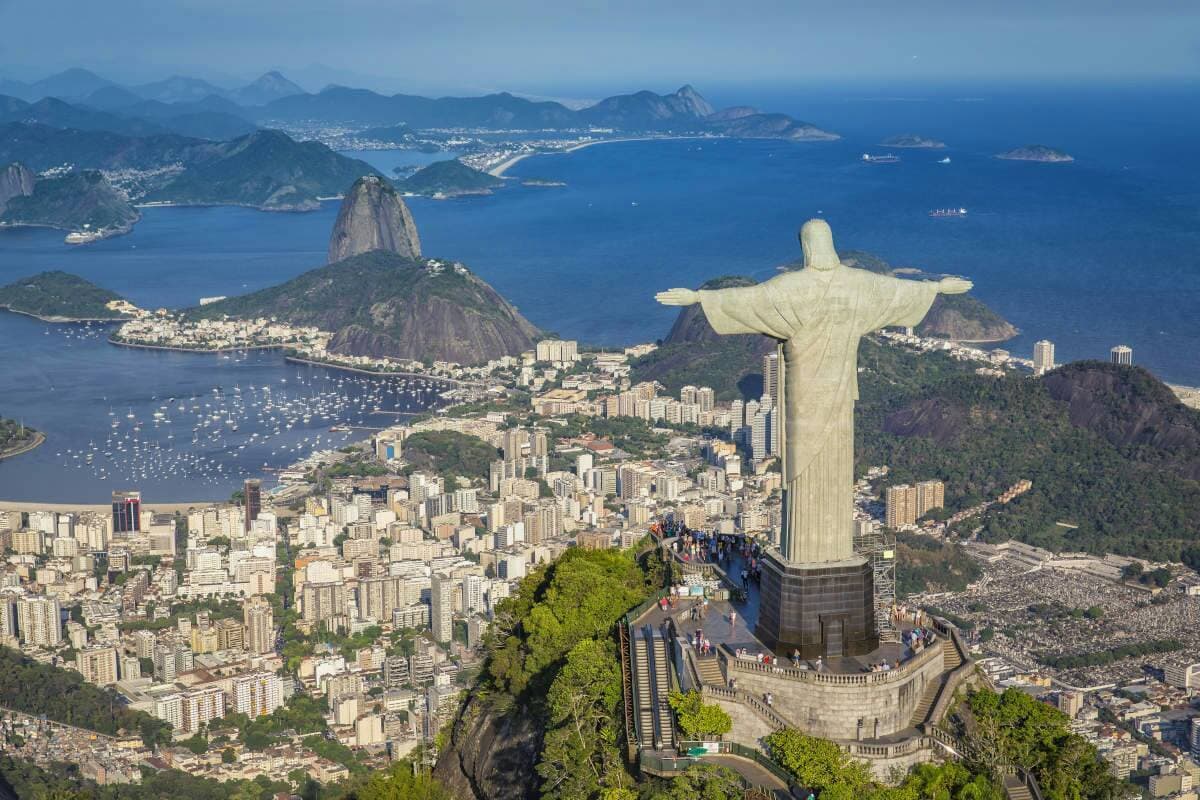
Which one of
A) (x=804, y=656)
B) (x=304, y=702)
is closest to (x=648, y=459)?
(x=304, y=702)

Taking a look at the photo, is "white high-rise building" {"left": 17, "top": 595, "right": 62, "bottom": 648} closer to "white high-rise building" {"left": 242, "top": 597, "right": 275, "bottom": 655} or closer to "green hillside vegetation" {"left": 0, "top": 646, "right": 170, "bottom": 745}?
"green hillside vegetation" {"left": 0, "top": 646, "right": 170, "bottom": 745}

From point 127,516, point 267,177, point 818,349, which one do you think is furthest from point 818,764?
point 267,177

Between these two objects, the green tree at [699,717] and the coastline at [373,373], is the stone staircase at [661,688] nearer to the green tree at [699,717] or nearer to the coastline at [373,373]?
the green tree at [699,717]

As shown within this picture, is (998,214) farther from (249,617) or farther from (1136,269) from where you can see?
(249,617)

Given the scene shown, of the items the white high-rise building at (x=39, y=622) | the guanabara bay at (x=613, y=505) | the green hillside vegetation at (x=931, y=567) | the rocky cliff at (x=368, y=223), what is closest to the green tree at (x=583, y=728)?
the guanabara bay at (x=613, y=505)

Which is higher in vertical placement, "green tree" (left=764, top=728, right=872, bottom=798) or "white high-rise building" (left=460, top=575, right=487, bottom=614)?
"green tree" (left=764, top=728, right=872, bottom=798)

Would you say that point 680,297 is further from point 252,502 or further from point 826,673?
point 252,502

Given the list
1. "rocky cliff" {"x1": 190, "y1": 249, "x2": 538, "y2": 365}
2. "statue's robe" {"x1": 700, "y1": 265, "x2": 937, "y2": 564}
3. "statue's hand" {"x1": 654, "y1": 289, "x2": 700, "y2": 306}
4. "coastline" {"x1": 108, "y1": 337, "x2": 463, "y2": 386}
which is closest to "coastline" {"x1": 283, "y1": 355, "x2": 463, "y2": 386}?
"coastline" {"x1": 108, "y1": 337, "x2": 463, "y2": 386}
